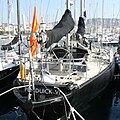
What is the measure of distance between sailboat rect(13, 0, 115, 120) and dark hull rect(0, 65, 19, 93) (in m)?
2.05

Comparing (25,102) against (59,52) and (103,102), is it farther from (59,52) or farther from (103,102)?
(103,102)

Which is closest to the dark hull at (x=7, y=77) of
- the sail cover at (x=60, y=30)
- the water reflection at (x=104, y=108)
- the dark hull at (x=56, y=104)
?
the sail cover at (x=60, y=30)

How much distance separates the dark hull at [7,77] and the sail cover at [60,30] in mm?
3658

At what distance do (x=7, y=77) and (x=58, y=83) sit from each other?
4.81m

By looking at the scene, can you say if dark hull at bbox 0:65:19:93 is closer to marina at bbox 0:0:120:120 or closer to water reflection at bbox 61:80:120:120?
marina at bbox 0:0:120:120

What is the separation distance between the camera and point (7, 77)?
1362 cm

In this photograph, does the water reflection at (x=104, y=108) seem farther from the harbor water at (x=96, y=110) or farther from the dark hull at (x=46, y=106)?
the dark hull at (x=46, y=106)

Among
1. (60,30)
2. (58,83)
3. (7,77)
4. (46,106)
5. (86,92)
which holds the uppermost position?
(60,30)

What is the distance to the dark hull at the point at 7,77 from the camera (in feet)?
43.9

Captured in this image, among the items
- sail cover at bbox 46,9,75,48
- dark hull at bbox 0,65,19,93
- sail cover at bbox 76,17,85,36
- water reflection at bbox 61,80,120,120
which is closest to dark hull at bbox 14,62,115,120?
water reflection at bbox 61,80,120,120

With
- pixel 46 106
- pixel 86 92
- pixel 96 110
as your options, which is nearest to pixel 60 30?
pixel 86 92

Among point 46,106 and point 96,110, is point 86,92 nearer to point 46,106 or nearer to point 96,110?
point 96,110

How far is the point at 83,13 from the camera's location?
17750mm

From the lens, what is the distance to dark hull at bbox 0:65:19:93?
43.9ft
